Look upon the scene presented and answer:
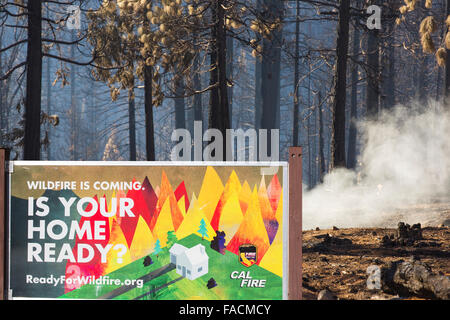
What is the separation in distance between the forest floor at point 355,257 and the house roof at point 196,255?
7.17 feet

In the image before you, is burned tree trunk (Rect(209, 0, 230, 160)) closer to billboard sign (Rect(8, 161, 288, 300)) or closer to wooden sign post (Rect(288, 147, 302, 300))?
Result: billboard sign (Rect(8, 161, 288, 300))

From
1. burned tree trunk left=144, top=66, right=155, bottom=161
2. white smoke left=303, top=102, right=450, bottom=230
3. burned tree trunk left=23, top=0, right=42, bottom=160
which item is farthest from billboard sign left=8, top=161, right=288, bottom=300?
burned tree trunk left=144, top=66, right=155, bottom=161

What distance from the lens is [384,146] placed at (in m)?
22.8

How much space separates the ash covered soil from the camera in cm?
742

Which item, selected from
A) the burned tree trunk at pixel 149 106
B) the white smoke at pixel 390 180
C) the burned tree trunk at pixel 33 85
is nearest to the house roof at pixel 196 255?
the white smoke at pixel 390 180

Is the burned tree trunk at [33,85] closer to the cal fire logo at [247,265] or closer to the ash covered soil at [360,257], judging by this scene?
the ash covered soil at [360,257]

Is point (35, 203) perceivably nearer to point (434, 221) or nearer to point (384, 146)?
point (434, 221)

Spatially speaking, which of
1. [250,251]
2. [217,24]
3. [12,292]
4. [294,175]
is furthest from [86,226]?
[217,24]

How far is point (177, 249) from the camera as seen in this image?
5.70m

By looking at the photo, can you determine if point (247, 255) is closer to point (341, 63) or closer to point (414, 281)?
point (414, 281)

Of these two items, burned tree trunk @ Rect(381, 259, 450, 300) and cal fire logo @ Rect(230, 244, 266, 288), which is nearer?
cal fire logo @ Rect(230, 244, 266, 288)

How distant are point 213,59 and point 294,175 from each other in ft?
31.2

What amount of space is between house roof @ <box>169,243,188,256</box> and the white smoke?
917cm

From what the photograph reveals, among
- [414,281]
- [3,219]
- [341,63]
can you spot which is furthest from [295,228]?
[341,63]
